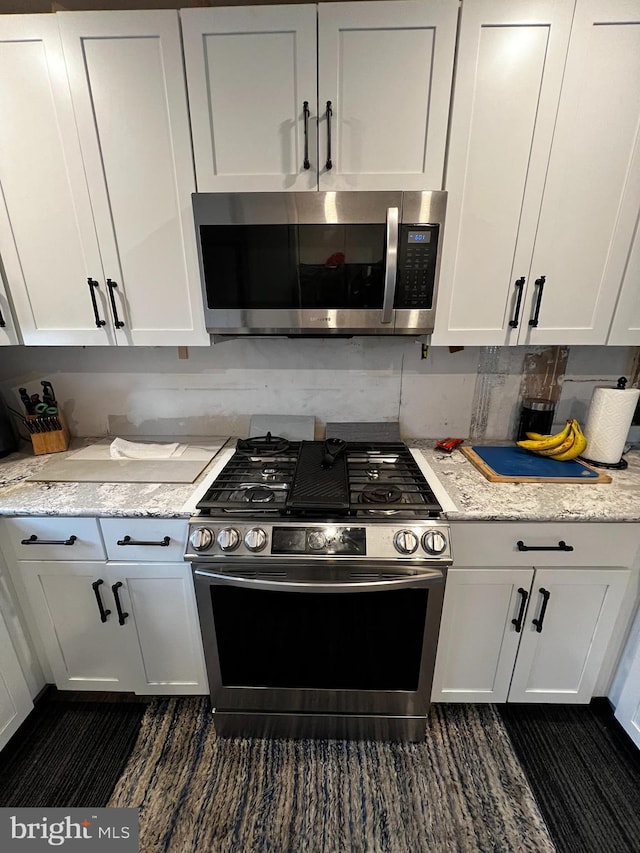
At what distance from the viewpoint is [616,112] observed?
1196mm

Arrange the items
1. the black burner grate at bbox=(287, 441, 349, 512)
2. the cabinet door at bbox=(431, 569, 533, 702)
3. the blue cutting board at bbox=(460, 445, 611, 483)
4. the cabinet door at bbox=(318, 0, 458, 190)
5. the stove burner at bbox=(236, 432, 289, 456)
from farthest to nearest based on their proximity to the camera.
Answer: the stove burner at bbox=(236, 432, 289, 456), the blue cutting board at bbox=(460, 445, 611, 483), the cabinet door at bbox=(431, 569, 533, 702), the black burner grate at bbox=(287, 441, 349, 512), the cabinet door at bbox=(318, 0, 458, 190)

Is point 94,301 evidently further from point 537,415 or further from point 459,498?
point 537,415

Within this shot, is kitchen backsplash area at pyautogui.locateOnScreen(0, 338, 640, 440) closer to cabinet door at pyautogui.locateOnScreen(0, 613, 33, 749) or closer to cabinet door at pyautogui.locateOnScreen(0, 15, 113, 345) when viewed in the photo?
cabinet door at pyautogui.locateOnScreen(0, 15, 113, 345)

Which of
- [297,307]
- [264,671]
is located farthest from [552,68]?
[264,671]

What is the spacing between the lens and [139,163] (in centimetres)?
128

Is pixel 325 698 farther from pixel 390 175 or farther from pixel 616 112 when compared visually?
pixel 616 112

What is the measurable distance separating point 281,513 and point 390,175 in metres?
1.17

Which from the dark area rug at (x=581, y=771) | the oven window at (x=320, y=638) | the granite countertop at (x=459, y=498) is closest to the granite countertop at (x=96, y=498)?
the granite countertop at (x=459, y=498)

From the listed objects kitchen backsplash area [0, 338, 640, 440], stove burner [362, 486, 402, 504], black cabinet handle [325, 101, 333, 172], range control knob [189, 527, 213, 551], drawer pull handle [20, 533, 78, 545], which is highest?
black cabinet handle [325, 101, 333, 172]

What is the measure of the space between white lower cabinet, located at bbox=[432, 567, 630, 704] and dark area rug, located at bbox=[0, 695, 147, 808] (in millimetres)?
1240

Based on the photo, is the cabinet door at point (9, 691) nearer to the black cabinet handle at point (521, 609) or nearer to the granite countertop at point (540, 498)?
the granite countertop at point (540, 498)

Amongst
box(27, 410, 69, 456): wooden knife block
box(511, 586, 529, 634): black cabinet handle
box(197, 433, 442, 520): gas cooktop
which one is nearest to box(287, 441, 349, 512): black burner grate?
box(197, 433, 442, 520): gas cooktop

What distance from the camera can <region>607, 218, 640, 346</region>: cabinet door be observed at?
1319 millimetres

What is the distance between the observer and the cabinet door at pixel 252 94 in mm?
1143
